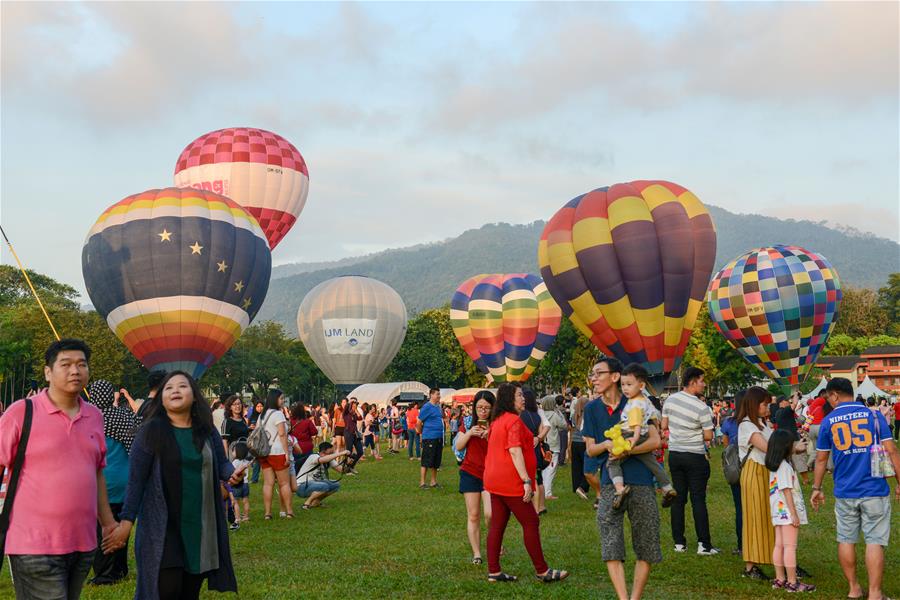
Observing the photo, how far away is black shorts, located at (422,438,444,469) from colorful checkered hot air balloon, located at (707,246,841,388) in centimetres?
2353

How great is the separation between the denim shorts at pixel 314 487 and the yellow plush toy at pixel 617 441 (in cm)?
985

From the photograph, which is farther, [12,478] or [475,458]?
[475,458]

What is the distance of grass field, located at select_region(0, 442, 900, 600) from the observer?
924 cm

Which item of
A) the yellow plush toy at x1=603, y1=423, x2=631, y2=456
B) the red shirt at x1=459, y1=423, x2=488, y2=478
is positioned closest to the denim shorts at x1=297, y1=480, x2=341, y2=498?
the red shirt at x1=459, y1=423, x2=488, y2=478

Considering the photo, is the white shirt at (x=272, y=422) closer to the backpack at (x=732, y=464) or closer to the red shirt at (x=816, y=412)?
the backpack at (x=732, y=464)

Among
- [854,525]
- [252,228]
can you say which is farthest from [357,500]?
[252,228]

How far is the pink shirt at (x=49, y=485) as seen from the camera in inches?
217

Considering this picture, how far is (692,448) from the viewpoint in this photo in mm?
11078

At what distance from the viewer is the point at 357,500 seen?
18.1 m

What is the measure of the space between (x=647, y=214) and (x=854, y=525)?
19.9 m

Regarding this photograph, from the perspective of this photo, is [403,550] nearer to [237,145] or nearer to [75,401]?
[75,401]

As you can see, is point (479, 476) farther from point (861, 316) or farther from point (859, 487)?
point (861, 316)

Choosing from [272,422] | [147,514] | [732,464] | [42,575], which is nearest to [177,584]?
[147,514]

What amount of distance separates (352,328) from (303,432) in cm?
3762
